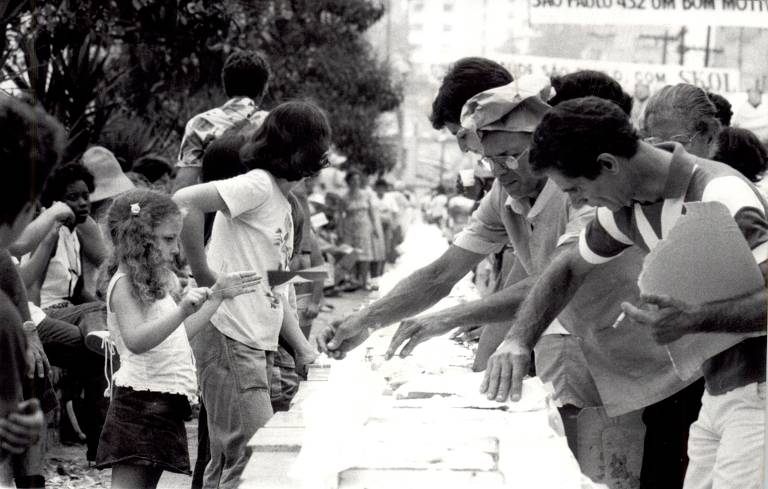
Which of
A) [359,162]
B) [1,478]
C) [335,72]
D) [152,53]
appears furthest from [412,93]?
[1,478]

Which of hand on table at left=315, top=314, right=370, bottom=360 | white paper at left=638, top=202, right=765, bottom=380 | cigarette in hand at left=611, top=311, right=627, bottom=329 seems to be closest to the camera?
white paper at left=638, top=202, right=765, bottom=380

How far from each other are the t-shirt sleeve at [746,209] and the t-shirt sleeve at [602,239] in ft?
1.36

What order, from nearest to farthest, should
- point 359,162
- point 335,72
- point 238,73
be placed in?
point 238,73 → point 335,72 → point 359,162

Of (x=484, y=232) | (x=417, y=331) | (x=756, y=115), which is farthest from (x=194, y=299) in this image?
(x=756, y=115)

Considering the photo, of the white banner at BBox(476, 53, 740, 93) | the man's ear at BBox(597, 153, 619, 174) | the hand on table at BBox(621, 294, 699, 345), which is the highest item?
the man's ear at BBox(597, 153, 619, 174)

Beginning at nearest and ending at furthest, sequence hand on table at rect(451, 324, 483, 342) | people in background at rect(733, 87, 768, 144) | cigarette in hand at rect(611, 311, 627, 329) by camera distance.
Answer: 1. cigarette in hand at rect(611, 311, 627, 329)
2. hand on table at rect(451, 324, 483, 342)
3. people in background at rect(733, 87, 768, 144)

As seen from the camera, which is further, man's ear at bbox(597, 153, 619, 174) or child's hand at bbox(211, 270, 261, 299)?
child's hand at bbox(211, 270, 261, 299)

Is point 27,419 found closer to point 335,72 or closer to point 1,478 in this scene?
point 1,478

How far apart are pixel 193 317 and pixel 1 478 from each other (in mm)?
1529

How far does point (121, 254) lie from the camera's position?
A: 429 cm

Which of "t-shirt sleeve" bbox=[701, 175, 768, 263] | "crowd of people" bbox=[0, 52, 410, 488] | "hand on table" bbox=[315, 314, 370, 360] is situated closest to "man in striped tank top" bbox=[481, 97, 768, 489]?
"t-shirt sleeve" bbox=[701, 175, 768, 263]

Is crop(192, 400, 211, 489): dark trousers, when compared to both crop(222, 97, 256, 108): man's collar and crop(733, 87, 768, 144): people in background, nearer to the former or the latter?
crop(222, 97, 256, 108): man's collar

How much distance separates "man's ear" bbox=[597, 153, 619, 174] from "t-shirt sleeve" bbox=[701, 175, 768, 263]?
23 cm

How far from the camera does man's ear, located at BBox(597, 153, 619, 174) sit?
2.99 m
